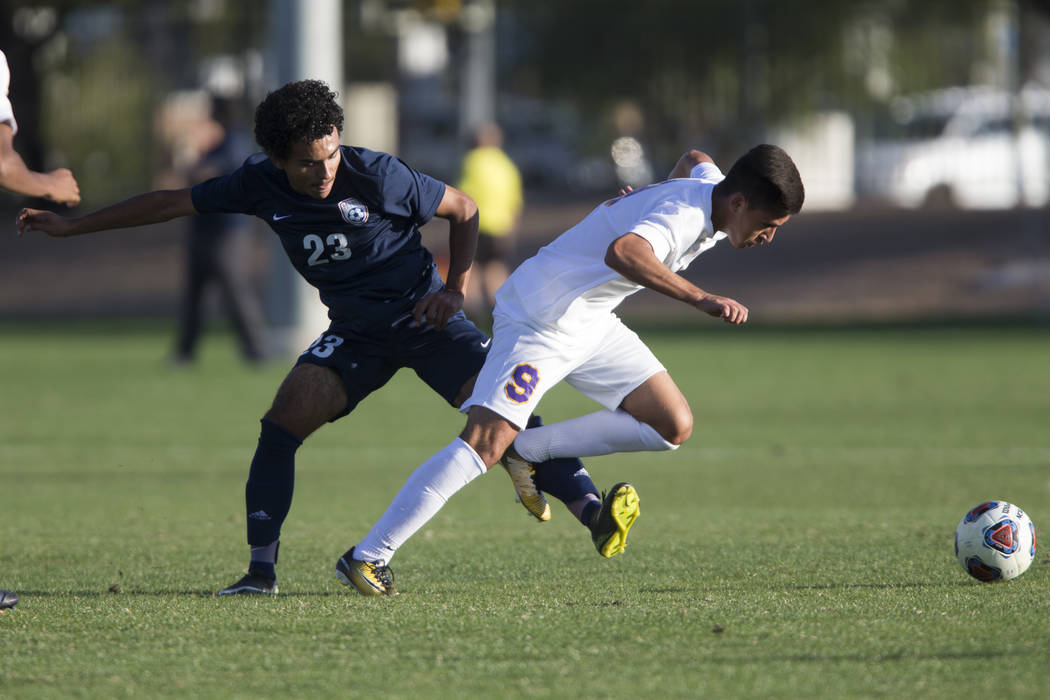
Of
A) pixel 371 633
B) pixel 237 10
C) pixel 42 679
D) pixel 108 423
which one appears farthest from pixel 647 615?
pixel 237 10

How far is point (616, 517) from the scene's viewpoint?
580cm

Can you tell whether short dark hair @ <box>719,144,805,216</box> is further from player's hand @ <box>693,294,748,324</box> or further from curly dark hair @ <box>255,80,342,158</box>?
curly dark hair @ <box>255,80,342,158</box>

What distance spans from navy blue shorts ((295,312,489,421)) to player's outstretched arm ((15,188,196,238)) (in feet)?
2.54

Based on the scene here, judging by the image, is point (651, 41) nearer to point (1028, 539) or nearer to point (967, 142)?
point (967, 142)

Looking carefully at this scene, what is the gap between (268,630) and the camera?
509cm

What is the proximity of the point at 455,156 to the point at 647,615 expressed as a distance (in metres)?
39.8

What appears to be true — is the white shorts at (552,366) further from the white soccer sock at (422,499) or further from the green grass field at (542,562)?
the green grass field at (542,562)

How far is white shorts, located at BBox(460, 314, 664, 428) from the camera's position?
18.3 feet

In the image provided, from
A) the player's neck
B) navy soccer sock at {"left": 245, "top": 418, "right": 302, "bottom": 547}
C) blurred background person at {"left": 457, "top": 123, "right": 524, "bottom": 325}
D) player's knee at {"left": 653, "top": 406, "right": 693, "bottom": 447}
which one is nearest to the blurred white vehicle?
blurred background person at {"left": 457, "top": 123, "right": 524, "bottom": 325}

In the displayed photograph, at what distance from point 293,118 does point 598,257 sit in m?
1.27

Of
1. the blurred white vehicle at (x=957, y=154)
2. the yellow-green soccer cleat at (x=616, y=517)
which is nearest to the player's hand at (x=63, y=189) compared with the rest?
the yellow-green soccer cleat at (x=616, y=517)

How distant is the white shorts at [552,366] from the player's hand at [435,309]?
0.20 m

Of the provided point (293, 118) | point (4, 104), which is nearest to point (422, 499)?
point (293, 118)

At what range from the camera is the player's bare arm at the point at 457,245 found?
237 inches
